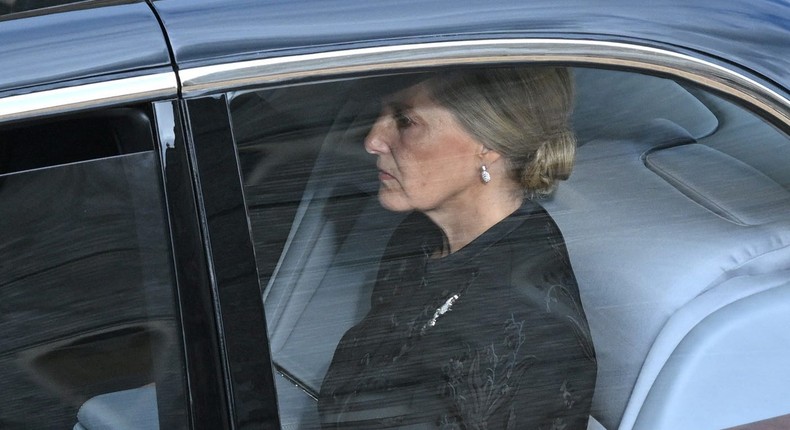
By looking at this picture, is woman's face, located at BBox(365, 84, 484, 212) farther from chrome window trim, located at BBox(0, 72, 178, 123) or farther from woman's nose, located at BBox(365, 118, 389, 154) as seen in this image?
chrome window trim, located at BBox(0, 72, 178, 123)

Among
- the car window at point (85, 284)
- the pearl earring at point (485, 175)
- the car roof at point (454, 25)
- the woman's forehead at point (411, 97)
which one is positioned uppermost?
the car roof at point (454, 25)

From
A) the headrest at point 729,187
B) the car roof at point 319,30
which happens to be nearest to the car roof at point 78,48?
the car roof at point 319,30

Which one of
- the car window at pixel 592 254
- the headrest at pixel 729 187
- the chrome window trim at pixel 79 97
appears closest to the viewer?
the chrome window trim at pixel 79 97

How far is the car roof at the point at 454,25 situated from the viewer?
127cm

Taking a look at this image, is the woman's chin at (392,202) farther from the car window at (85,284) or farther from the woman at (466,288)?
the car window at (85,284)

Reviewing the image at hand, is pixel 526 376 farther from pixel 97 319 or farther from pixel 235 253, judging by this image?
pixel 97 319

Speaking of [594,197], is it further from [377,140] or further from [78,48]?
[78,48]

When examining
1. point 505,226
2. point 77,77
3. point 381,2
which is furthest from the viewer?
point 505,226

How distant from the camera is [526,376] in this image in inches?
55.0

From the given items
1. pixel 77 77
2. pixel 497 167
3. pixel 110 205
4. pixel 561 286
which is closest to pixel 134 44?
pixel 77 77

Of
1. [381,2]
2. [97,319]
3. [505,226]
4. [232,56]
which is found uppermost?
[381,2]

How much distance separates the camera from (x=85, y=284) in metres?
1.28

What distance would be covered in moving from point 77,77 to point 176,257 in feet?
0.84

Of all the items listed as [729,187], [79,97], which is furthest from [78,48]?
[729,187]
